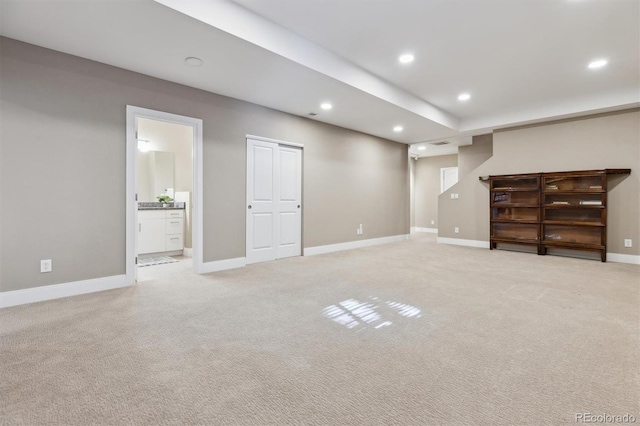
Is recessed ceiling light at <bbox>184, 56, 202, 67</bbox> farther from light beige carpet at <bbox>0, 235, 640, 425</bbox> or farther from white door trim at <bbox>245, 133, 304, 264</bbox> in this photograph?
light beige carpet at <bbox>0, 235, 640, 425</bbox>

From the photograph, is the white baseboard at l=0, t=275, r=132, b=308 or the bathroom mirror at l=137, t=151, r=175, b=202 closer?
the white baseboard at l=0, t=275, r=132, b=308

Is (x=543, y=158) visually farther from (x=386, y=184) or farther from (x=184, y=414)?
(x=184, y=414)

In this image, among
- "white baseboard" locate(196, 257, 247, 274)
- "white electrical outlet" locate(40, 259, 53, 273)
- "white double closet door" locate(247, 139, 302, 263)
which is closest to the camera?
"white electrical outlet" locate(40, 259, 53, 273)

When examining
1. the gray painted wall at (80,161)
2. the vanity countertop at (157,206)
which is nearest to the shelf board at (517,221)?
the gray painted wall at (80,161)

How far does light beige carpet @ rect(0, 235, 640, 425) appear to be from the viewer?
1.43 m

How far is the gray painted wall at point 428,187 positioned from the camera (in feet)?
32.3

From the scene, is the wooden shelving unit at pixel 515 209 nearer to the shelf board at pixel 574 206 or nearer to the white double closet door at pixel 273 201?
the shelf board at pixel 574 206

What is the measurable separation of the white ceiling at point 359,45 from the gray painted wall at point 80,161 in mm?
208

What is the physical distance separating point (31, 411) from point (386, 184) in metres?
6.83

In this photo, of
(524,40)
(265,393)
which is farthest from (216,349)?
(524,40)

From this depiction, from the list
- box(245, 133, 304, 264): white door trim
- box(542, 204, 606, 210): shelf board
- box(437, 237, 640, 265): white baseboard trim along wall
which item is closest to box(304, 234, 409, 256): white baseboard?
box(245, 133, 304, 264): white door trim

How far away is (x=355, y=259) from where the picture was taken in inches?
205

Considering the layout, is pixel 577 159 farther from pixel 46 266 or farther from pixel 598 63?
pixel 46 266

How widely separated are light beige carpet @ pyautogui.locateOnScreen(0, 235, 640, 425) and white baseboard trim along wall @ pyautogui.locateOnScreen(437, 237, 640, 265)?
6.29ft
